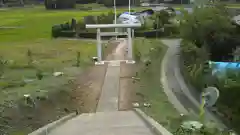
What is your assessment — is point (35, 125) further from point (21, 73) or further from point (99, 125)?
point (21, 73)

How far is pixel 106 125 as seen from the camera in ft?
28.1

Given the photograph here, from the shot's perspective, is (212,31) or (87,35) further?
(87,35)

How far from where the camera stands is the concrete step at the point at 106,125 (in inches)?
312

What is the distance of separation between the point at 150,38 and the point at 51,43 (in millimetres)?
7555

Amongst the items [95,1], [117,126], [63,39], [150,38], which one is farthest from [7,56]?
[95,1]

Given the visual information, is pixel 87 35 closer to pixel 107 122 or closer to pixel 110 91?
pixel 110 91

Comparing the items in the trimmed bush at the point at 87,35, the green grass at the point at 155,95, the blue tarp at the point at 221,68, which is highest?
the blue tarp at the point at 221,68

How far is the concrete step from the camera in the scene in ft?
26.0

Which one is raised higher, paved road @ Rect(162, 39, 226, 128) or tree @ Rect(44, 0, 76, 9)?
tree @ Rect(44, 0, 76, 9)

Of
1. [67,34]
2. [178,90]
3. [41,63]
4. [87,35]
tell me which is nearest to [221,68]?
[178,90]

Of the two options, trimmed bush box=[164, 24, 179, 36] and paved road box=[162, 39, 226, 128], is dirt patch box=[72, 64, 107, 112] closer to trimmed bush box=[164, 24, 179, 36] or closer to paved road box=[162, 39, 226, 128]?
paved road box=[162, 39, 226, 128]

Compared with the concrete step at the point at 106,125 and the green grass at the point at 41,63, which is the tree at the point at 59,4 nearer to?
the green grass at the point at 41,63

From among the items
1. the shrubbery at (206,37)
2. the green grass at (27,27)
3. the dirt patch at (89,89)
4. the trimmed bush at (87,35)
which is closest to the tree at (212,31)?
the shrubbery at (206,37)

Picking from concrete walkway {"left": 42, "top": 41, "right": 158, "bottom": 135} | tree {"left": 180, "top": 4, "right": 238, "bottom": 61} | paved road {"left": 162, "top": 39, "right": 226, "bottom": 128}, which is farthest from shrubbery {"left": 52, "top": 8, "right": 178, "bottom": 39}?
concrete walkway {"left": 42, "top": 41, "right": 158, "bottom": 135}
